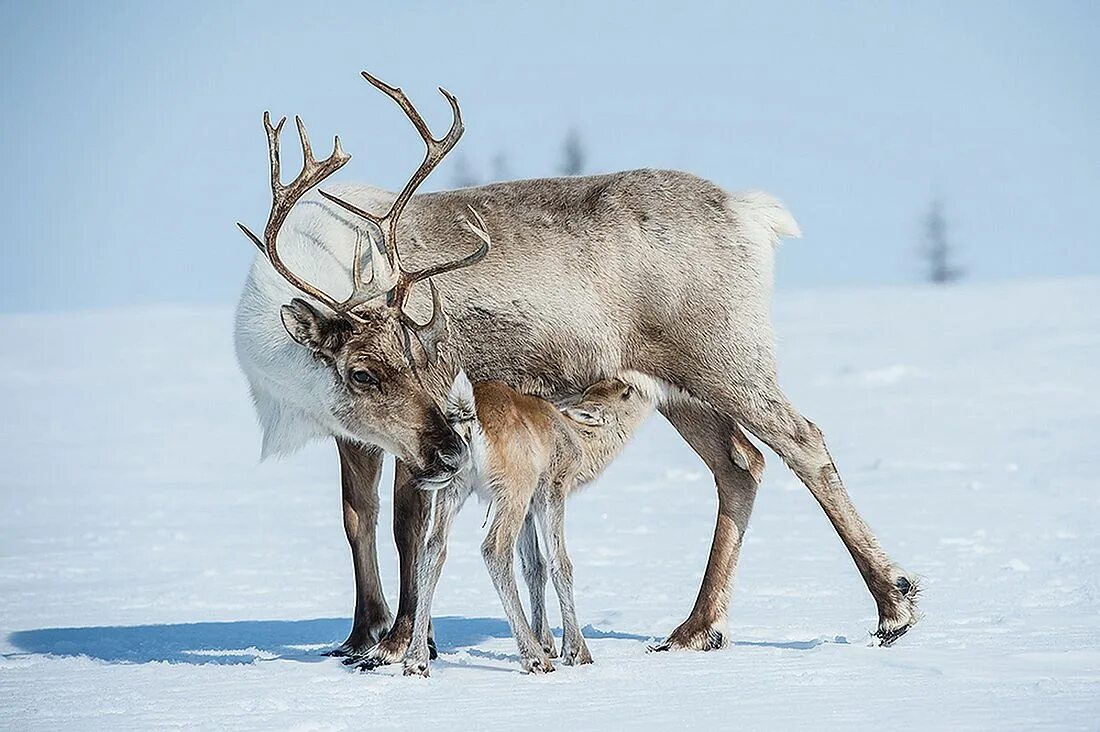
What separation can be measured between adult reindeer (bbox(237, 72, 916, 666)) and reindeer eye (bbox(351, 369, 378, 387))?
12 centimetres

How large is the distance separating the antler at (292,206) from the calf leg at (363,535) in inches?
32.5

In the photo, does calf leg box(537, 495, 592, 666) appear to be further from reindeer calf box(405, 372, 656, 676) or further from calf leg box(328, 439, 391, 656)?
calf leg box(328, 439, 391, 656)

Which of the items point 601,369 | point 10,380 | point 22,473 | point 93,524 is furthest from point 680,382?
point 10,380

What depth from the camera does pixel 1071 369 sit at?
21469 mm

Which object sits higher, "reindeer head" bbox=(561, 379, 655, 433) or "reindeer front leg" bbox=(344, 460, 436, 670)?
"reindeer head" bbox=(561, 379, 655, 433)

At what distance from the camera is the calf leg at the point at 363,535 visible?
25.0 feet

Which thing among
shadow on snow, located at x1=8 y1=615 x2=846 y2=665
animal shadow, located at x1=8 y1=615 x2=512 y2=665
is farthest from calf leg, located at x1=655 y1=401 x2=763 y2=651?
animal shadow, located at x1=8 y1=615 x2=512 y2=665

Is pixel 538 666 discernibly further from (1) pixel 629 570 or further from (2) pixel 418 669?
(1) pixel 629 570

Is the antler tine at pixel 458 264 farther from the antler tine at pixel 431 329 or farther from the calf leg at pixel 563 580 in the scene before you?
the calf leg at pixel 563 580

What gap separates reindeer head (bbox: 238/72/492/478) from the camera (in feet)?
23.6

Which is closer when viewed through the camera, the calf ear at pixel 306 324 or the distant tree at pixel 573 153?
the calf ear at pixel 306 324

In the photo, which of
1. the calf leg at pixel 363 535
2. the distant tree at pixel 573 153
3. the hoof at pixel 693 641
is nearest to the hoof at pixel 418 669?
the calf leg at pixel 363 535

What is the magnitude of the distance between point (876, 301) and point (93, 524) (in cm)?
2124

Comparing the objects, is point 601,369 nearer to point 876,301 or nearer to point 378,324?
point 378,324
